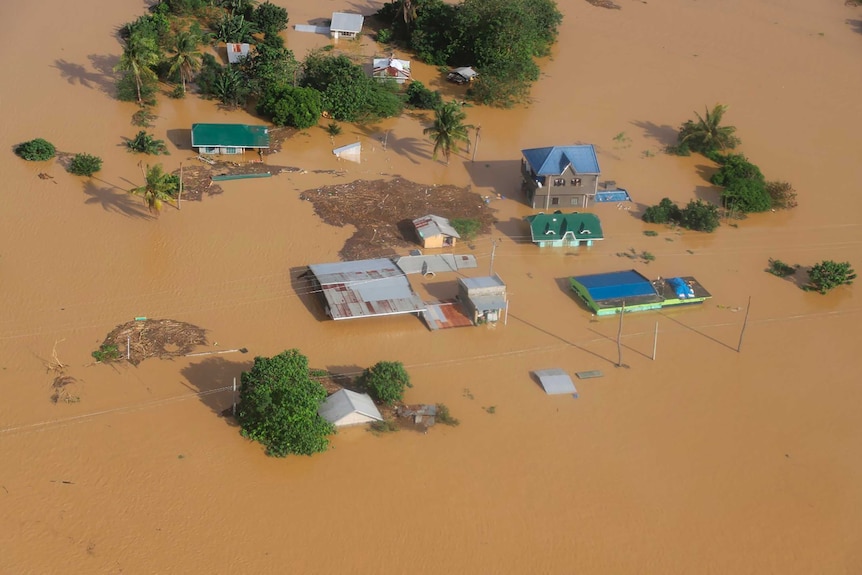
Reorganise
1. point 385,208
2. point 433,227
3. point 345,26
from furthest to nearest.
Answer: point 345,26, point 385,208, point 433,227

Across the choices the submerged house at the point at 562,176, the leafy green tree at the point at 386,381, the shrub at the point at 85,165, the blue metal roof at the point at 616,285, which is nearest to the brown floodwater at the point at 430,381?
the shrub at the point at 85,165

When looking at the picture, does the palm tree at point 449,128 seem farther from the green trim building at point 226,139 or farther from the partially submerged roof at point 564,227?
the green trim building at point 226,139

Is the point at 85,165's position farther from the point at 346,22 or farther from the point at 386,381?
the point at 346,22

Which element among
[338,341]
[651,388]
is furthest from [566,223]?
[338,341]

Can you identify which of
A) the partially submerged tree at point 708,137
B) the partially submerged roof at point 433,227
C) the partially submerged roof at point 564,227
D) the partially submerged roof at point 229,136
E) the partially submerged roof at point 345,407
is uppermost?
the partially submerged tree at point 708,137

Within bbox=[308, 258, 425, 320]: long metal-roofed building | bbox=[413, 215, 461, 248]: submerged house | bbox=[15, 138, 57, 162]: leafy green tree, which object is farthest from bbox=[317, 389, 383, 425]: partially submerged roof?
bbox=[15, 138, 57, 162]: leafy green tree

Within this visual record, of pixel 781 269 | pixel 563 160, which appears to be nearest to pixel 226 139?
pixel 563 160

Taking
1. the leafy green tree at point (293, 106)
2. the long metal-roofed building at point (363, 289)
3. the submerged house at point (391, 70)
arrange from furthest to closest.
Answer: the submerged house at point (391, 70) < the leafy green tree at point (293, 106) < the long metal-roofed building at point (363, 289)
